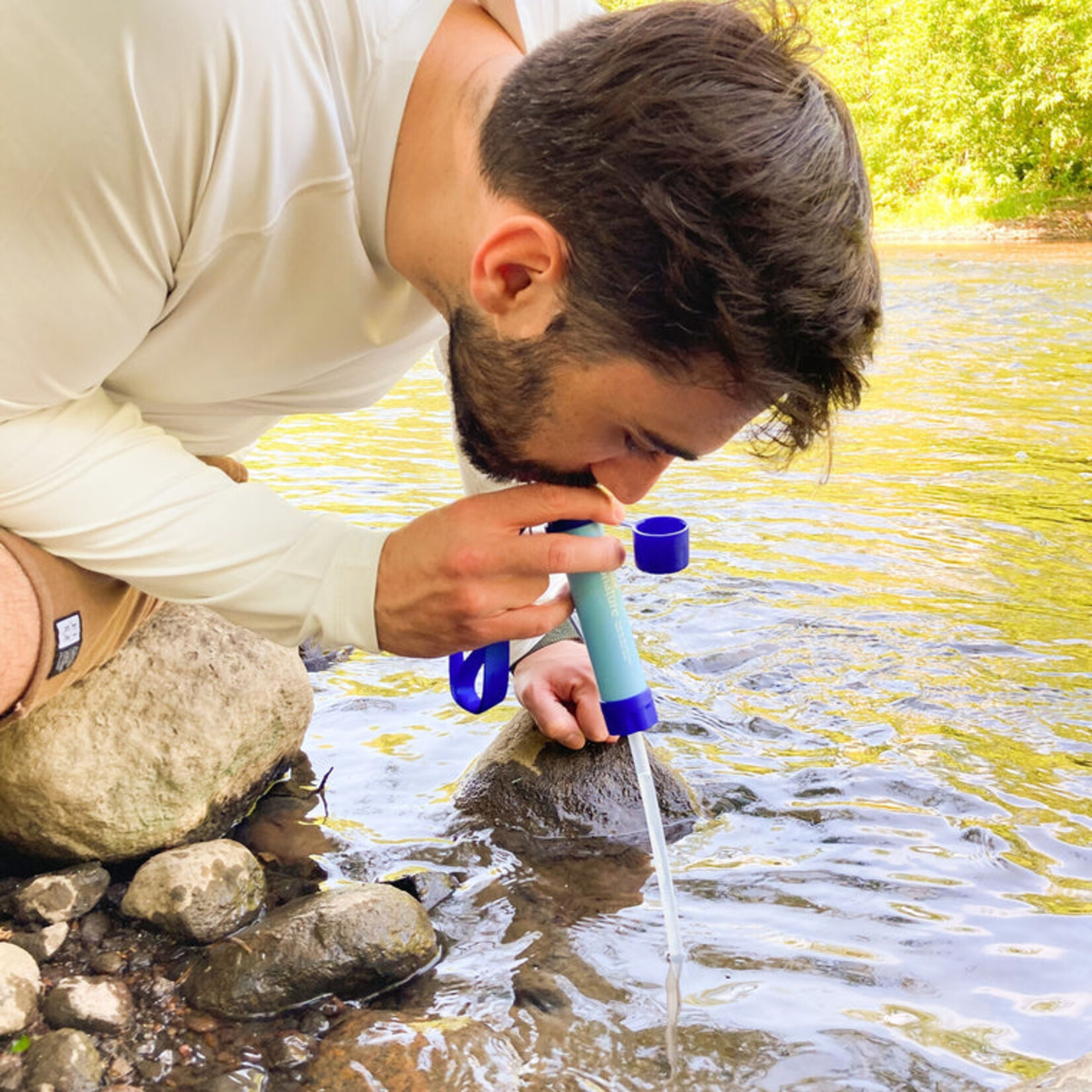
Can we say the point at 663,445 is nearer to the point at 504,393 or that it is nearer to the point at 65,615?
the point at 504,393

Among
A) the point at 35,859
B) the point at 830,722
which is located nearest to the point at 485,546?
the point at 35,859

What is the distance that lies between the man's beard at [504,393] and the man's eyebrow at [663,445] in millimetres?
124

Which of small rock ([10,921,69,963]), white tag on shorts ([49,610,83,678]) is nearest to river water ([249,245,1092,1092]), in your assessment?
small rock ([10,921,69,963])

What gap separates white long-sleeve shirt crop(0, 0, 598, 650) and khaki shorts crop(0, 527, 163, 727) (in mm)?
40

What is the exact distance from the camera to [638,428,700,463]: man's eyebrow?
1741 mm

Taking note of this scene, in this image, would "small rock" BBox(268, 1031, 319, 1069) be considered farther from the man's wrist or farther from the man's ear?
the man's ear

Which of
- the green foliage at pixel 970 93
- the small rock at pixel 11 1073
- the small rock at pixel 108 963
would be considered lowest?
the green foliage at pixel 970 93

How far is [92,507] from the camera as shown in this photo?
1869 millimetres

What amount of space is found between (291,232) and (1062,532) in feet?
9.48

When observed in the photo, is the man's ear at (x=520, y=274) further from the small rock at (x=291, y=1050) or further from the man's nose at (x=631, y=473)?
the small rock at (x=291, y=1050)

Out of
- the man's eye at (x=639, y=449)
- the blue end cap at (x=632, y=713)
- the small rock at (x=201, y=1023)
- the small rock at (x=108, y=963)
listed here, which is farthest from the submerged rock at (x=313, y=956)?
the man's eye at (x=639, y=449)

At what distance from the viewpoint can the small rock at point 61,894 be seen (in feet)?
6.49

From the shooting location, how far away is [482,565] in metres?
1.74

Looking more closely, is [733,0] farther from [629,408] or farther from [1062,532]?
[1062,532]
